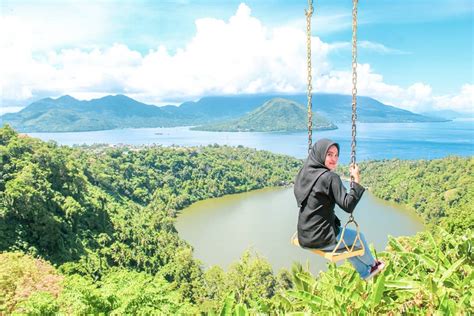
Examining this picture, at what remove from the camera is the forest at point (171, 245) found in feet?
7.00

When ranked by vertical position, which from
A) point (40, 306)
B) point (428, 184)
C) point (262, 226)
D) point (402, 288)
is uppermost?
point (402, 288)

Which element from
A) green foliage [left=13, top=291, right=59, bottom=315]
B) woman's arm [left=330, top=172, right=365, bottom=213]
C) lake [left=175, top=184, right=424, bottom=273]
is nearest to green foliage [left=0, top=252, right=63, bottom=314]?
green foliage [left=13, top=291, right=59, bottom=315]

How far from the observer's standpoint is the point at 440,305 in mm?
1733

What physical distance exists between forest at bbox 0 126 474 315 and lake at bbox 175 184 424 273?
162 cm

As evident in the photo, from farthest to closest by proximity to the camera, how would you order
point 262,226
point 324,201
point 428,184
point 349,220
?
1. point 428,184
2. point 262,226
3. point 349,220
4. point 324,201

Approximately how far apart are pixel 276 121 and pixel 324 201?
587ft

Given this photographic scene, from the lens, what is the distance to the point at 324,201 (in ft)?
8.32

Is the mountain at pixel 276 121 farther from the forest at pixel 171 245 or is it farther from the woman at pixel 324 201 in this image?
the woman at pixel 324 201

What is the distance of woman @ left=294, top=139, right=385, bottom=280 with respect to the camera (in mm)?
2457

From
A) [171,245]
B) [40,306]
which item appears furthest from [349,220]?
[171,245]

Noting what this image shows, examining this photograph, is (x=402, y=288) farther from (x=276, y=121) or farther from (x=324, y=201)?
(x=276, y=121)

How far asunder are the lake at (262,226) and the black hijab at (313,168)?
19.2 meters

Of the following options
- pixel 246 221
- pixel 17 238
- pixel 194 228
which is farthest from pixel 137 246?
pixel 246 221

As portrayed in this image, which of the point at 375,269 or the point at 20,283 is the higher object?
the point at 375,269
